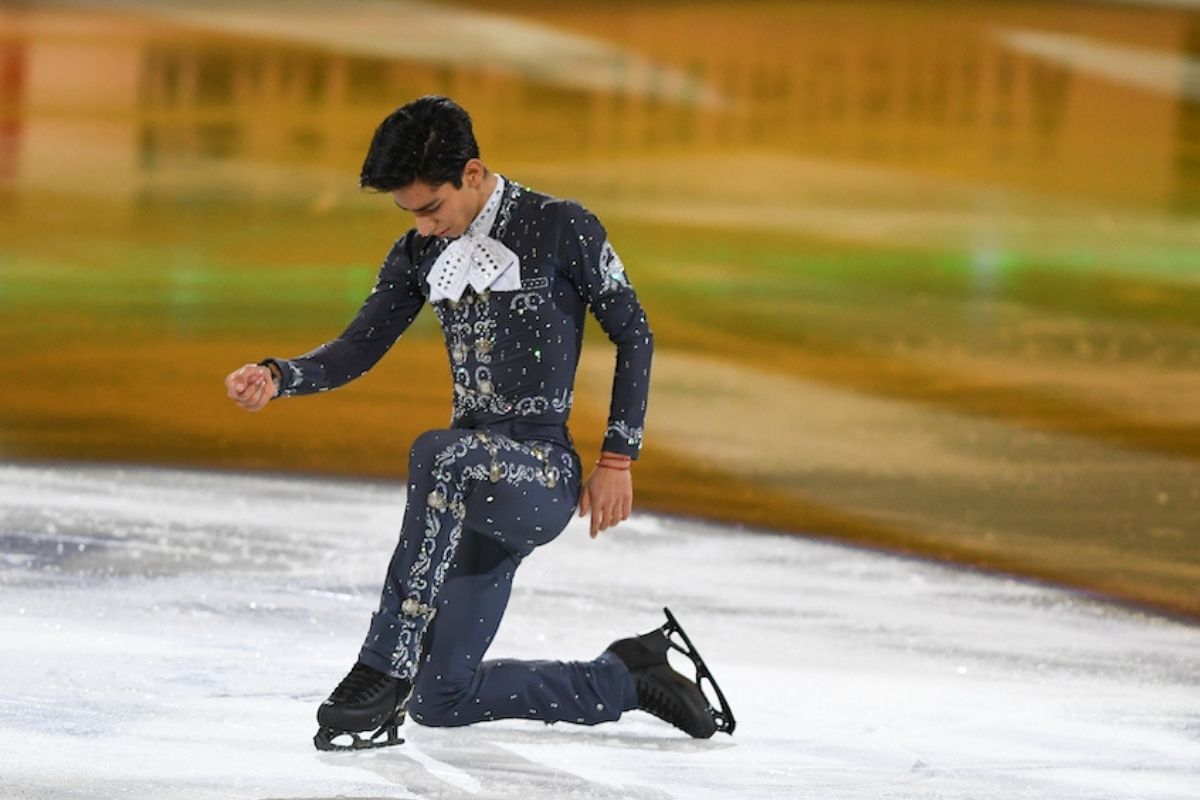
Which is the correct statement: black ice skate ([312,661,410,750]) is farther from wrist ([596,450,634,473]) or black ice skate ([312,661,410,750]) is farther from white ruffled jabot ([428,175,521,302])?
white ruffled jabot ([428,175,521,302])

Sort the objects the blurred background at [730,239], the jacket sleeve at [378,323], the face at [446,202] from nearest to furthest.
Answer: the face at [446,202], the jacket sleeve at [378,323], the blurred background at [730,239]

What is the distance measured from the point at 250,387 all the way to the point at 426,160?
47cm

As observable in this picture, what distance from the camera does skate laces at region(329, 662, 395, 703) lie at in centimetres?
338

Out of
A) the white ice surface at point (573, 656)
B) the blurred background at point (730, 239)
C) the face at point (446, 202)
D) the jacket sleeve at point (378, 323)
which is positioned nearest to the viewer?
the white ice surface at point (573, 656)

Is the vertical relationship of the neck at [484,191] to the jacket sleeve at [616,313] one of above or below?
above

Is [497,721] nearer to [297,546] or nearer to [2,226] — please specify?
[297,546]

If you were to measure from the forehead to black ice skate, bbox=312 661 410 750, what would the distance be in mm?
764

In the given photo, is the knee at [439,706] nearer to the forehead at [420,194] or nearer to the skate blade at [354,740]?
the skate blade at [354,740]

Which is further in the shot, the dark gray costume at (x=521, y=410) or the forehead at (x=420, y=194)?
the dark gray costume at (x=521, y=410)

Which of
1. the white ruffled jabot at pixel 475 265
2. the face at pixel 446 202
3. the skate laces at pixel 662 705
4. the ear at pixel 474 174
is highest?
the ear at pixel 474 174

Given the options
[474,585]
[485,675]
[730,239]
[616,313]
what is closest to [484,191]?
[616,313]

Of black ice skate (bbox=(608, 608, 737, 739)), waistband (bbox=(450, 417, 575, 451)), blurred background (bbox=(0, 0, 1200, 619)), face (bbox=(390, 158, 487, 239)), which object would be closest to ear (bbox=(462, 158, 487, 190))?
face (bbox=(390, 158, 487, 239))

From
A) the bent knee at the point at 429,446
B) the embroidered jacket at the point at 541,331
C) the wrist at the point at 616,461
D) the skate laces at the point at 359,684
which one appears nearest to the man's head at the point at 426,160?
the embroidered jacket at the point at 541,331

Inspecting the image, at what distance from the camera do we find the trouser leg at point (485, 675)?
3566mm
